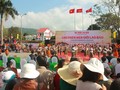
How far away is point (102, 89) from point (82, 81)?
11.9 inches

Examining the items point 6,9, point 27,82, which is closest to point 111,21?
point 6,9

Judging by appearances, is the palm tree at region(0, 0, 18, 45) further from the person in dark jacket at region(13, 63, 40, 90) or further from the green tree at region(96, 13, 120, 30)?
the person in dark jacket at region(13, 63, 40, 90)

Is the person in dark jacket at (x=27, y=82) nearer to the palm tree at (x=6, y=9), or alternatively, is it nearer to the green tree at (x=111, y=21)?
the green tree at (x=111, y=21)

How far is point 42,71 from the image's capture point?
5277 mm

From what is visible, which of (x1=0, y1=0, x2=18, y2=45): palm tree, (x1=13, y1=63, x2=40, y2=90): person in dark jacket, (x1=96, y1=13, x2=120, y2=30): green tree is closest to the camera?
(x1=13, y1=63, x2=40, y2=90): person in dark jacket

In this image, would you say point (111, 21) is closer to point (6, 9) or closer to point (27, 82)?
point (6, 9)

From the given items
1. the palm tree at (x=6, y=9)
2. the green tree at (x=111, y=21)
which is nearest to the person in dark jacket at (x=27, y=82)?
the green tree at (x=111, y=21)

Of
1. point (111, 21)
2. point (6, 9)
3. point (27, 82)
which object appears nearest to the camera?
point (27, 82)

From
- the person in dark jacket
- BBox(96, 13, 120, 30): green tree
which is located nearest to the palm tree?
BBox(96, 13, 120, 30): green tree

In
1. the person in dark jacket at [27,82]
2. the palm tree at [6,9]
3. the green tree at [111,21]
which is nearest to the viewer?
the person in dark jacket at [27,82]

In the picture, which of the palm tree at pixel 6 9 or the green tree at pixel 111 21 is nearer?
the green tree at pixel 111 21

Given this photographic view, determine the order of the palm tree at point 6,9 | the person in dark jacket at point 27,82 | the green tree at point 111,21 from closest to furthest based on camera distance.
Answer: the person in dark jacket at point 27,82, the green tree at point 111,21, the palm tree at point 6,9

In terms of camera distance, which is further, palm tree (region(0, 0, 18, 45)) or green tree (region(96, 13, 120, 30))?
palm tree (region(0, 0, 18, 45))

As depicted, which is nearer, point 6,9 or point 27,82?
point 27,82
